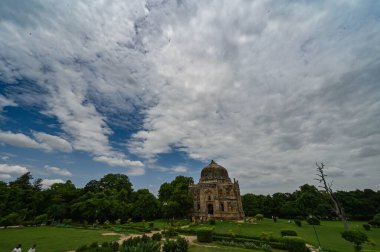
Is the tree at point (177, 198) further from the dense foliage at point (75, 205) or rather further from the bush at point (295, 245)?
the bush at point (295, 245)

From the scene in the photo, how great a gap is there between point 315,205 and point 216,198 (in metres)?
28.3

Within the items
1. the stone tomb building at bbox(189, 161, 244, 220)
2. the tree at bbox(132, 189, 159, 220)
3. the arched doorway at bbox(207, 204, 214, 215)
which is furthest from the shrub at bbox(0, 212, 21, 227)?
the arched doorway at bbox(207, 204, 214, 215)

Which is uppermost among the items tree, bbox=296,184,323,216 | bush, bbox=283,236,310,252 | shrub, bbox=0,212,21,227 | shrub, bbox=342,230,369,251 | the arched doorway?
tree, bbox=296,184,323,216

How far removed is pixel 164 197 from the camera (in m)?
50.6

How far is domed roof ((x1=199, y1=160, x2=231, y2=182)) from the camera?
162ft

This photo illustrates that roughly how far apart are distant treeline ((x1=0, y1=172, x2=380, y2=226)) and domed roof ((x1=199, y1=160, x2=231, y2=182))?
512cm

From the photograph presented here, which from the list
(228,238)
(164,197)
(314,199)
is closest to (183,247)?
(228,238)

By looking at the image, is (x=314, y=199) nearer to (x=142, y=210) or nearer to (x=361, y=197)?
(x=361, y=197)

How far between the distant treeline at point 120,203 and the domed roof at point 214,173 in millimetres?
5116

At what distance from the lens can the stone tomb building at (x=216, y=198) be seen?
44.0 meters

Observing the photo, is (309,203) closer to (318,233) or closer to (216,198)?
(216,198)

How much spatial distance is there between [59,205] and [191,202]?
26.4 m

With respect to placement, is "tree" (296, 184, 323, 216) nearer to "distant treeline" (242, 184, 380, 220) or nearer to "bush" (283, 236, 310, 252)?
"distant treeline" (242, 184, 380, 220)

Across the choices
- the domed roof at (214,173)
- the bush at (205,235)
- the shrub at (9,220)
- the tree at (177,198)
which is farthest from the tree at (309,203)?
the shrub at (9,220)
